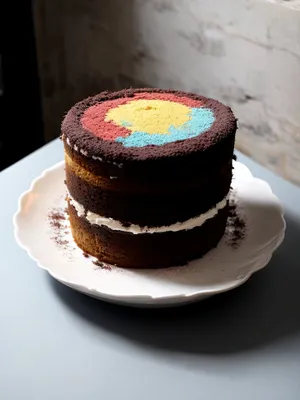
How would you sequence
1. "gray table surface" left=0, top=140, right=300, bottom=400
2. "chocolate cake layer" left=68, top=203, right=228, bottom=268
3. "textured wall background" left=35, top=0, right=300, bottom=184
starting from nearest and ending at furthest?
"gray table surface" left=0, top=140, right=300, bottom=400
"chocolate cake layer" left=68, top=203, right=228, bottom=268
"textured wall background" left=35, top=0, right=300, bottom=184

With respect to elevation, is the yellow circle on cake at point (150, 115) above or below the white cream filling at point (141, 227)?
above

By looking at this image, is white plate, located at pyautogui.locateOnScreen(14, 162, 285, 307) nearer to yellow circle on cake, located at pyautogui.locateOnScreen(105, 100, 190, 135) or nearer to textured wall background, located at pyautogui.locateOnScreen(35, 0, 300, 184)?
yellow circle on cake, located at pyautogui.locateOnScreen(105, 100, 190, 135)

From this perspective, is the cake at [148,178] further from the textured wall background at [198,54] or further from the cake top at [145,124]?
the textured wall background at [198,54]

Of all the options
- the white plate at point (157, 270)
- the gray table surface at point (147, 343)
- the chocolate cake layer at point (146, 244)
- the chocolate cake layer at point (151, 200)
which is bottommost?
the gray table surface at point (147, 343)

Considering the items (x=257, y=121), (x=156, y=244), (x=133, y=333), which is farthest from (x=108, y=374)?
(x=257, y=121)

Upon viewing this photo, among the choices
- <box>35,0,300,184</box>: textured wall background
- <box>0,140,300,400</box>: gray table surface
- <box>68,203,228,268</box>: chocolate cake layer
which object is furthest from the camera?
<box>35,0,300,184</box>: textured wall background

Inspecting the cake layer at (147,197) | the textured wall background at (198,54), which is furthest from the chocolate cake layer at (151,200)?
the textured wall background at (198,54)

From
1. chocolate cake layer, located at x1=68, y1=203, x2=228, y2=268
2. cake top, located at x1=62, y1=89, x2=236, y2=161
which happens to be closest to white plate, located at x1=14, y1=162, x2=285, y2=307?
chocolate cake layer, located at x1=68, y1=203, x2=228, y2=268

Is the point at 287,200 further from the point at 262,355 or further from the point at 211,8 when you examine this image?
the point at 211,8

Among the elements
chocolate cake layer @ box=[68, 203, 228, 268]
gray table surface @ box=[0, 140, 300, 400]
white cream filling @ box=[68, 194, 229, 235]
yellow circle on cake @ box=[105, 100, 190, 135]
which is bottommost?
gray table surface @ box=[0, 140, 300, 400]
